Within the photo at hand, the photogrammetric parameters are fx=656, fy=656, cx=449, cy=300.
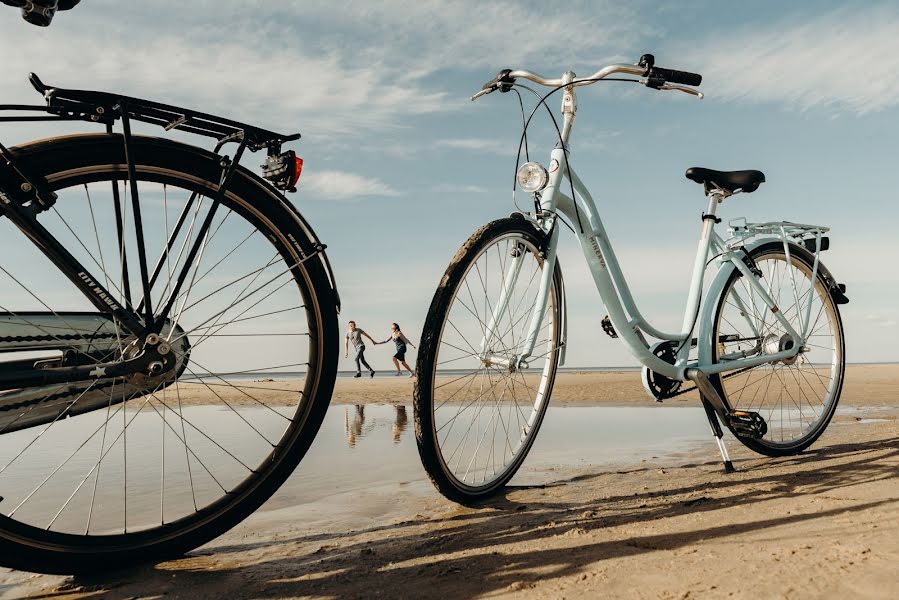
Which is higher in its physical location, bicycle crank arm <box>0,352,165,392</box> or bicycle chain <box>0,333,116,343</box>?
bicycle chain <box>0,333,116,343</box>

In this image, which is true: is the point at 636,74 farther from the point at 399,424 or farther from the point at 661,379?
the point at 399,424

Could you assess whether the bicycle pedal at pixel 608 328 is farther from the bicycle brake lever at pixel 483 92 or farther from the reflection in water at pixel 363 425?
the reflection in water at pixel 363 425

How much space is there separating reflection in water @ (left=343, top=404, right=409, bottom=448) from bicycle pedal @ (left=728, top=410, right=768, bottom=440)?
2709 mm

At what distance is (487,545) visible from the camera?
239 centimetres

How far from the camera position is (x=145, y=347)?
2.31 m

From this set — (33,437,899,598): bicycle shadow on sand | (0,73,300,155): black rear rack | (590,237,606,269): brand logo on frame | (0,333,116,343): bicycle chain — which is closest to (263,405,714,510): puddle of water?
(33,437,899,598): bicycle shadow on sand

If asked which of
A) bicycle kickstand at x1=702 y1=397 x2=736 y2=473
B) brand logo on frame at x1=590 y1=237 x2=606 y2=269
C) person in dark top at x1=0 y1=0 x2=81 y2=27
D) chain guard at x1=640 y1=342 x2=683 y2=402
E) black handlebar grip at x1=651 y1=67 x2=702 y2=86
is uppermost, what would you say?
black handlebar grip at x1=651 y1=67 x2=702 y2=86

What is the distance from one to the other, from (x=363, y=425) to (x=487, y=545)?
4654 mm

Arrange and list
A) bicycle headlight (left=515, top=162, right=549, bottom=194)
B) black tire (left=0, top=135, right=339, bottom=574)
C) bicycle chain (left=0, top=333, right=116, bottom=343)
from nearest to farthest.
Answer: black tire (left=0, top=135, right=339, bottom=574) → bicycle chain (left=0, top=333, right=116, bottom=343) → bicycle headlight (left=515, top=162, right=549, bottom=194)

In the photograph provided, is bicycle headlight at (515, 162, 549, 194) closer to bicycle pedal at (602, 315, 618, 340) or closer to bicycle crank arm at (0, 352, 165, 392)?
bicycle pedal at (602, 315, 618, 340)

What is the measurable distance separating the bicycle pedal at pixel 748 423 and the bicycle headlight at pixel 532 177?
1.82m

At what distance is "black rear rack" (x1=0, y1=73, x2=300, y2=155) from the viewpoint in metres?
2.20

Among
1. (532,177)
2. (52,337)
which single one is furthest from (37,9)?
(532,177)

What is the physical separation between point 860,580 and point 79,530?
10.3 ft
